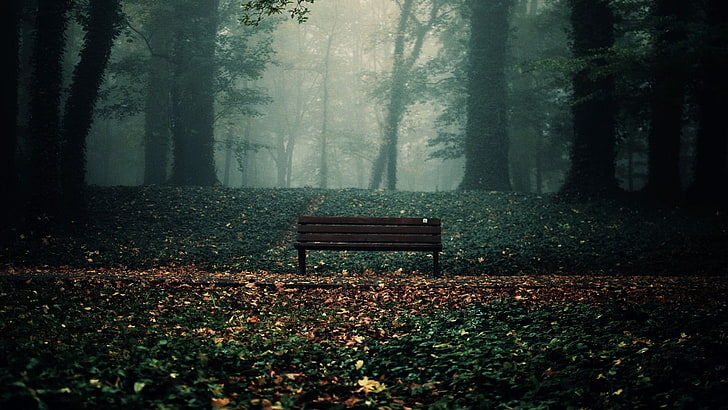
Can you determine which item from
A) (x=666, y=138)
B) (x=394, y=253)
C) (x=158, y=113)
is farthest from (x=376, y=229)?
(x=158, y=113)

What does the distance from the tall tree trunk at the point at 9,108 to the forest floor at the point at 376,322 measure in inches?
121

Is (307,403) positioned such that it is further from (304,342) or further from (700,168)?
(700,168)

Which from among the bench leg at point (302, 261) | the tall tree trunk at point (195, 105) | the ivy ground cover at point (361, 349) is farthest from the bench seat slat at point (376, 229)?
the tall tree trunk at point (195, 105)

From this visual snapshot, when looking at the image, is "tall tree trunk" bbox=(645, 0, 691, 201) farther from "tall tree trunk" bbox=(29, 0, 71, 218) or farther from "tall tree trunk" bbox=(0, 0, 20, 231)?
"tall tree trunk" bbox=(0, 0, 20, 231)

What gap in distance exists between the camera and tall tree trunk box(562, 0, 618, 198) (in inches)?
550

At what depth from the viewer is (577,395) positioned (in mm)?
3445

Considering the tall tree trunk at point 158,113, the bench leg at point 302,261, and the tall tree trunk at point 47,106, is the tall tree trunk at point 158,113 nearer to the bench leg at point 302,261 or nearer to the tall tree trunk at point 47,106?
the tall tree trunk at point 47,106

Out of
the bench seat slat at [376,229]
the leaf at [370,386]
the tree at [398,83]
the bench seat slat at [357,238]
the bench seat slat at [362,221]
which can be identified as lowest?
the leaf at [370,386]

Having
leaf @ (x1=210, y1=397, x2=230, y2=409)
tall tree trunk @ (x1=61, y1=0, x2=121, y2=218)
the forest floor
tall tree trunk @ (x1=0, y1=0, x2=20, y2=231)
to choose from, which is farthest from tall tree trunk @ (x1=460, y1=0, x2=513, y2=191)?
leaf @ (x1=210, y1=397, x2=230, y2=409)

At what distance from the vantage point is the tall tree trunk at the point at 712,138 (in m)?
12.9

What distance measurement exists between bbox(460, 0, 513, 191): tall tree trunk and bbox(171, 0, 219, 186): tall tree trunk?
10.7m

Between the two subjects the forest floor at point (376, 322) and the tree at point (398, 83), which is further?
the tree at point (398, 83)

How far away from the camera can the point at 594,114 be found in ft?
46.4

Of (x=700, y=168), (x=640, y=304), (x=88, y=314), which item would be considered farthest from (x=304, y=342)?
(x=700, y=168)
